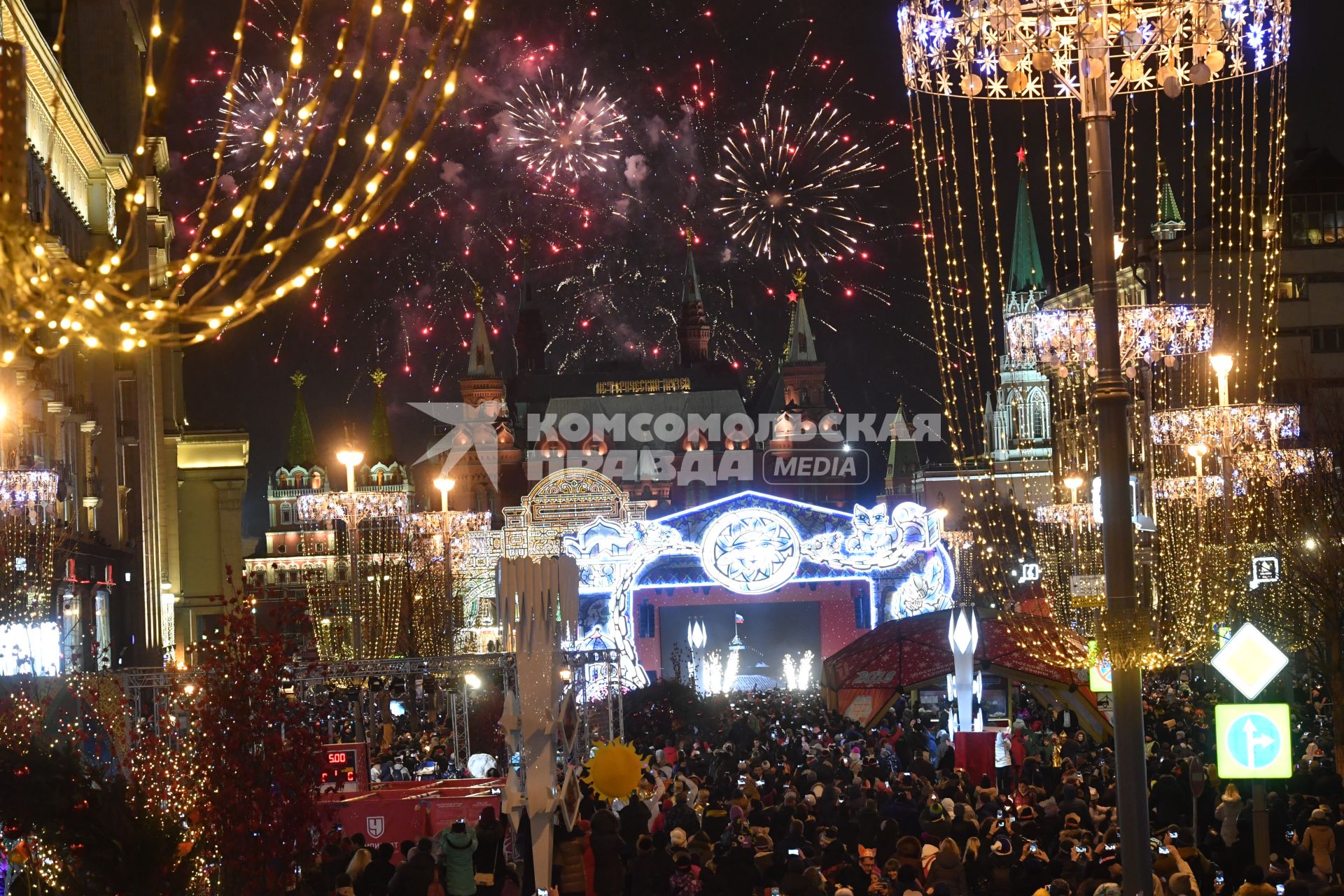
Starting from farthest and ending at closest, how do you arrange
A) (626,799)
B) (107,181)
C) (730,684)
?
(730,684) → (107,181) → (626,799)

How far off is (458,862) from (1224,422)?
49.6ft

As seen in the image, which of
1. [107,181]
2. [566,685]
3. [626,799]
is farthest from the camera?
[107,181]

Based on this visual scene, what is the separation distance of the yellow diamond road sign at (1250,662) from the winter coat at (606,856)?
5.34 metres

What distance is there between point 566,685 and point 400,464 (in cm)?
8992

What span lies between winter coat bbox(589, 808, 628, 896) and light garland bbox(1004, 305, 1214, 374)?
6.56 meters

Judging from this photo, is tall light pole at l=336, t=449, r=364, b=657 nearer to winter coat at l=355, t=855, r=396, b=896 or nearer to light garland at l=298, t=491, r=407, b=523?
light garland at l=298, t=491, r=407, b=523

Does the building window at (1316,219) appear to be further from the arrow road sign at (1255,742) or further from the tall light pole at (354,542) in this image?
the arrow road sign at (1255,742)

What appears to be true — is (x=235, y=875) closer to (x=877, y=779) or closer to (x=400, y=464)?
(x=877, y=779)

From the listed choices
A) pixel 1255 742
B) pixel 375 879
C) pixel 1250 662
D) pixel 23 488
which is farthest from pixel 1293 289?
pixel 1255 742

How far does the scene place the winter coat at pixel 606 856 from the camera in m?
13.5

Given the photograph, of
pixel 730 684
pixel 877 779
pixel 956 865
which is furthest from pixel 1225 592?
pixel 730 684

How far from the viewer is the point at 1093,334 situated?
1722 cm

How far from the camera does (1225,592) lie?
27469 millimetres

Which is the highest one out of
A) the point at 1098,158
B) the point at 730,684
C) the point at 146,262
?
the point at 146,262
